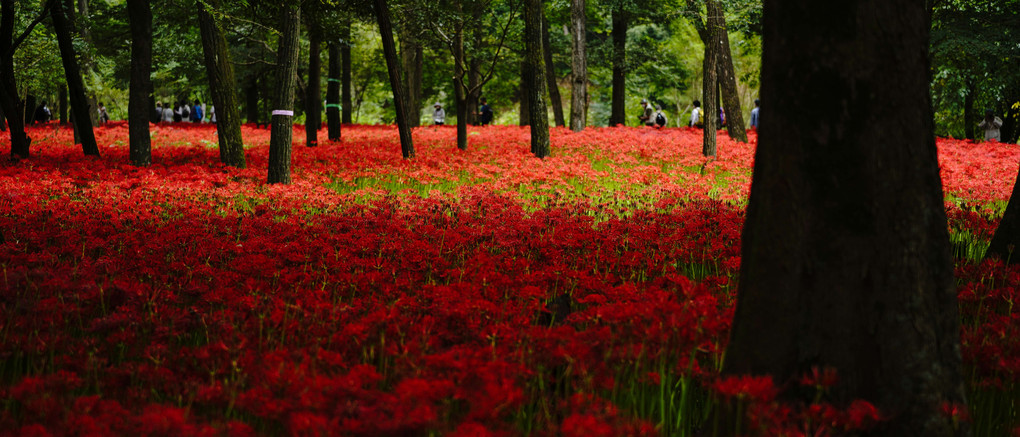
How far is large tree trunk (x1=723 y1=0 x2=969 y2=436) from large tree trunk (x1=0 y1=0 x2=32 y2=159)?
44.2 feet

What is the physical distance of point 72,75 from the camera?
12055mm

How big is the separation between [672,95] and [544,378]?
40220 millimetres

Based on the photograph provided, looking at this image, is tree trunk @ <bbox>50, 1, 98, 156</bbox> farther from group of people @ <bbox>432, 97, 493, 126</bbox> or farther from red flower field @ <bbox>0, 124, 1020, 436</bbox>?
group of people @ <bbox>432, 97, 493, 126</bbox>

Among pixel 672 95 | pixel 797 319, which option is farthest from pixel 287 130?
pixel 672 95

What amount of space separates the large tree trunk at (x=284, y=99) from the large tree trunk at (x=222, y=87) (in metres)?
1.77

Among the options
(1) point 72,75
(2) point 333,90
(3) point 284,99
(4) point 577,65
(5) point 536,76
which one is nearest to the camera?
(3) point 284,99

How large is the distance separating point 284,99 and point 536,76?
571cm

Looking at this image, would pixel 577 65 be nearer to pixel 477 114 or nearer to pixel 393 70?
pixel 393 70

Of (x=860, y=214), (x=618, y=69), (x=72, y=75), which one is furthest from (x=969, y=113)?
(x=72, y=75)

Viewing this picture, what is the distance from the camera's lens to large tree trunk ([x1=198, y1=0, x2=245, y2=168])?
37.0 feet

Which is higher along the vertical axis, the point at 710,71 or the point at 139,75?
the point at 710,71

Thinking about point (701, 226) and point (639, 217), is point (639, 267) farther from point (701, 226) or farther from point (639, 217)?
point (639, 217)

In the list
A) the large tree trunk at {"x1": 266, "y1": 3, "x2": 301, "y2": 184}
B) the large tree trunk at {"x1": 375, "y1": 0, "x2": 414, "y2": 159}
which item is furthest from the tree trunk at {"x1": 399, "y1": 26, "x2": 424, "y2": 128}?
the large tree trunk at {"x1": 266, "y1": 3, "x2": 301, "y2": 184}

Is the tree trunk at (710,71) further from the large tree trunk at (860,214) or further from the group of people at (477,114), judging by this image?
the group of people at (477,114)
